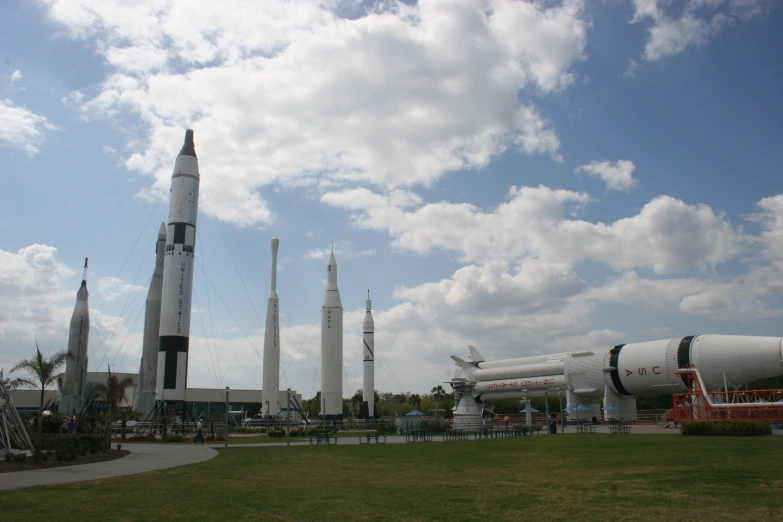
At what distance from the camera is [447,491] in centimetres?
1112

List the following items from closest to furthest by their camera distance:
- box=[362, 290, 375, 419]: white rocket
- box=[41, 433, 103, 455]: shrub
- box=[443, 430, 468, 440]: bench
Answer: box=[41, 433, 103, 455]: shrub, box=[443, 430, 468, 440]: bench, box=[362, 290, 375, 419]: white rocket

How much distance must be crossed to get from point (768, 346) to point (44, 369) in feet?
130

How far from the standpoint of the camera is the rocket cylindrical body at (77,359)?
53000 mm

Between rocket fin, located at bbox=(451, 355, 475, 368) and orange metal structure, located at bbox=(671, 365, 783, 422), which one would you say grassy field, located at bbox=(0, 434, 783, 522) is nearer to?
orange metal structure, located at bbox=(671, 365, 783, 422)

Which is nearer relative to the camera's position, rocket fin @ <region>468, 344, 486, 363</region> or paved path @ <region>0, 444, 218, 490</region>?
paved path @ <region>0, 444, 218, 490</region>

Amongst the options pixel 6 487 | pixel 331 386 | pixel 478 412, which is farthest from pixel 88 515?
pixel 478 412

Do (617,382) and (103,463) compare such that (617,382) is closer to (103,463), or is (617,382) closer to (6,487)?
(103,463)

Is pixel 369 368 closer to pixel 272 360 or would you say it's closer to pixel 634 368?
pixel 272 360

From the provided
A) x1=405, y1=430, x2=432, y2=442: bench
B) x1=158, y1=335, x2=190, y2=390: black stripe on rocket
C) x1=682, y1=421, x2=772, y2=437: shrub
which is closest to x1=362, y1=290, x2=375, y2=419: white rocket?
x1=158, y1=335, x2=190, y2=390: black stripe on rocket

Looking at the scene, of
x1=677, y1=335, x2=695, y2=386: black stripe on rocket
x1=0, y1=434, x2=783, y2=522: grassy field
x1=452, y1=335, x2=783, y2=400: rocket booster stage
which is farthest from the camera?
x1=677, y1=335, x2=695, y2=386: black stripe on rocket

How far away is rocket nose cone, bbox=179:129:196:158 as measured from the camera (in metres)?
45.8

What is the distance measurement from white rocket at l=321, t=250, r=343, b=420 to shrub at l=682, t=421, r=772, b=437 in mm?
35226

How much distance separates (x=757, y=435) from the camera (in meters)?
26.6

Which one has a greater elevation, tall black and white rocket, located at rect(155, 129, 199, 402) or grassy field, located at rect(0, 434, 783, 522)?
tall black and white rocket, located at rect(155, 129, 199, 402)
